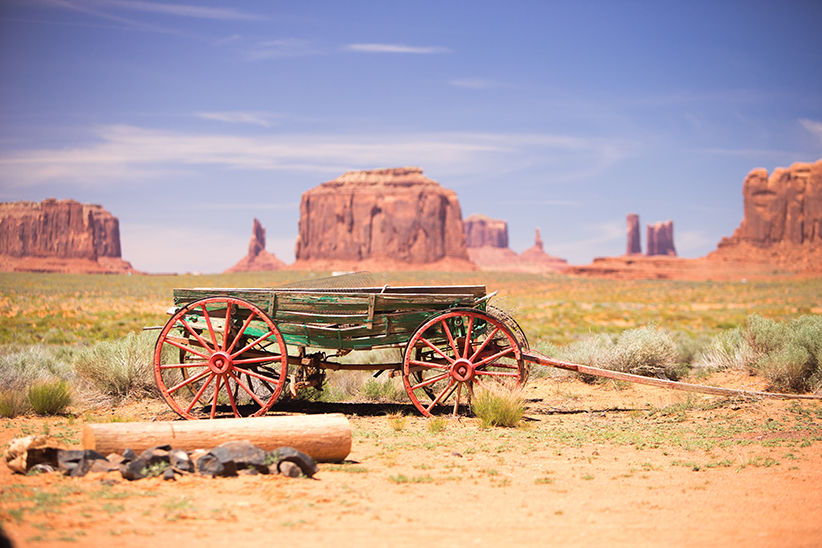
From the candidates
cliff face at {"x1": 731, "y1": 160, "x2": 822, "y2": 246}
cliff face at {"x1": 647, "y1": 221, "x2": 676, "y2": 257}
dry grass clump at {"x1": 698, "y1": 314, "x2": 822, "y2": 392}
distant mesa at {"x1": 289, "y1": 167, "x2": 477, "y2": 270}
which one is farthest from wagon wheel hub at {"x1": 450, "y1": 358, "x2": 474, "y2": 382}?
cliff face at {"x1": 647, "y1": 221, "x2": 676, "y2": 257}

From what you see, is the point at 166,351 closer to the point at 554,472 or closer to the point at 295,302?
the point at 295,302

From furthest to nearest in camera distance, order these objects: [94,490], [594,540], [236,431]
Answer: [236,431] < [94,490] < [594,540]

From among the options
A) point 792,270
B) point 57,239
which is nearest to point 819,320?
point 792,270

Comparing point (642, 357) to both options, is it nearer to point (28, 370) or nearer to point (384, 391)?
point (384, 391)

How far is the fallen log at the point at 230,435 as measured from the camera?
481 centimetres

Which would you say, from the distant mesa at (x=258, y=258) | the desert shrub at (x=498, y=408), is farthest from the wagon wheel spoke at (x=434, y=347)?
the distant mesa at (x=258, y=258)

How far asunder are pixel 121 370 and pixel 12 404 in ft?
4.90

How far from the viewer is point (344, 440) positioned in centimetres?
511

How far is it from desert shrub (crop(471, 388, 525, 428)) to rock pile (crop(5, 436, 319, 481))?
104 inches

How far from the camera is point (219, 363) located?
6.79 meters

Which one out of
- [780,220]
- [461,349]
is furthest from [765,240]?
[461,349]

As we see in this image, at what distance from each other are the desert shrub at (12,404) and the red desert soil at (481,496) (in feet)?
0.61

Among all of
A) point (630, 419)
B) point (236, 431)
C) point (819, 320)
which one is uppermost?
point (819, 320)

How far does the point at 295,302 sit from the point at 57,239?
404 ft
